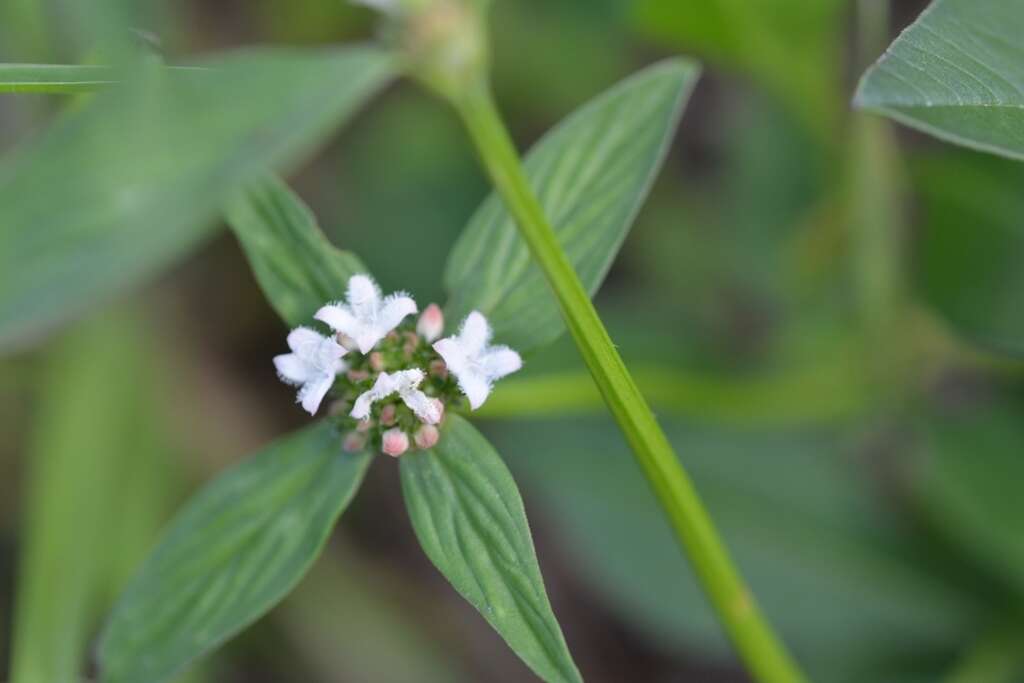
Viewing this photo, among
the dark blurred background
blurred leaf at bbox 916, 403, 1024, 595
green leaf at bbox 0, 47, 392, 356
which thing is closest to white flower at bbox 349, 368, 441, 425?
green leaf at bbox 0, 47, 392, 356

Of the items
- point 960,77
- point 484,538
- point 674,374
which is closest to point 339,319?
point 484,538

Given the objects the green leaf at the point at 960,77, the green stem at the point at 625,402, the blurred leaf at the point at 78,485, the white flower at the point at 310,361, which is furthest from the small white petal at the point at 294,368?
the blurred leaf at the point at 78,485

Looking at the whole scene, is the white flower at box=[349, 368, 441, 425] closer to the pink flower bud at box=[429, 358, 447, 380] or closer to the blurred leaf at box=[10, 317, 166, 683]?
the pink flower bud at box=[429, 358, 447, 380]

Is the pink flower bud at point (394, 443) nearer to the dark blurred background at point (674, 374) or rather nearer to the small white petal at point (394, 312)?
the small white petal at point (394, 312)

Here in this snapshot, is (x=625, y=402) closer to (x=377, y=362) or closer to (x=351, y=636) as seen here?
(x=377, y=362)

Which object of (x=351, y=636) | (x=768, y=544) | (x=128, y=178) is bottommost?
(x=768, y=544)
